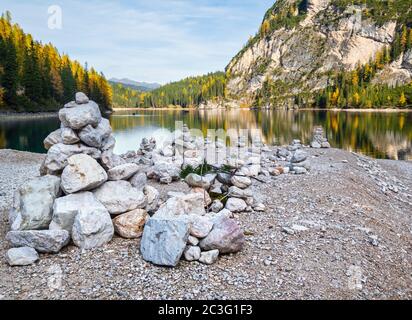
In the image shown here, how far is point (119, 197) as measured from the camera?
1005 centimetres

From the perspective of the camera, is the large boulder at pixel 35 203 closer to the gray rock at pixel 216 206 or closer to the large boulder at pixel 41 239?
the large boulder at pixel 41 239

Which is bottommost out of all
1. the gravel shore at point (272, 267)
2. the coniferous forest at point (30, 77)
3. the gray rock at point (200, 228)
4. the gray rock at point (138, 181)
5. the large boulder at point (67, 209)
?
the gravel shore at point (272, 267)

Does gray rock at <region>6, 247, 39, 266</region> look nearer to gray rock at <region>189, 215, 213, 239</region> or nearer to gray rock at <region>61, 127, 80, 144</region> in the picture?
gray rock at <region>61, 127, 80, 144</region>

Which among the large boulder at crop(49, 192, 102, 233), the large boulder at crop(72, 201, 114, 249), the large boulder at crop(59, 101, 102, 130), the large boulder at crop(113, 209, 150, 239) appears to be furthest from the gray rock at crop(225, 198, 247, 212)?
the large boulder at crop(59, 101, 102, 130)

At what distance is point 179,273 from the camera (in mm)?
7996

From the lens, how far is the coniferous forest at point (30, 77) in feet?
247

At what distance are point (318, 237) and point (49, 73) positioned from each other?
331ft

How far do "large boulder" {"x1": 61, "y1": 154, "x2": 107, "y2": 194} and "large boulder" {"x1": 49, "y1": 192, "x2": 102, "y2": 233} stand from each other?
1.06 ft

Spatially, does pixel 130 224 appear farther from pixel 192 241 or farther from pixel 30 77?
pixel 30 77

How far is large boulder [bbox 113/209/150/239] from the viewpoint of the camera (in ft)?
31.9

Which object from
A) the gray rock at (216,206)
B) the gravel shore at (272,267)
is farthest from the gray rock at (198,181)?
the gravel shore at (272,267)

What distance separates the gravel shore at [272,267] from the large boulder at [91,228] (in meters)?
0.28
